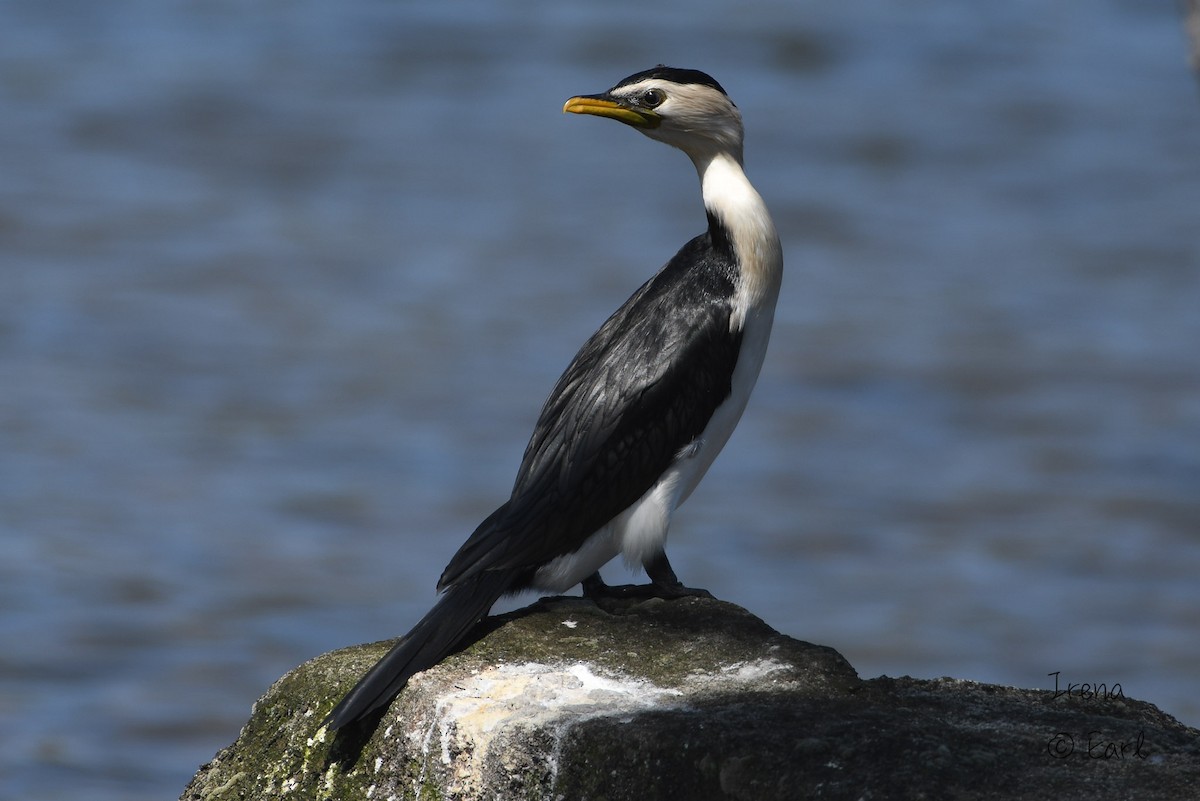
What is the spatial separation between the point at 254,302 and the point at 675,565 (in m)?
4.18

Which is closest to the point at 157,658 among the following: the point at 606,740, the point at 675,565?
the point at 675,565

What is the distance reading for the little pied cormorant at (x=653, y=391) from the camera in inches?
178

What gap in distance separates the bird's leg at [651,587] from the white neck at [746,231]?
0.68 metres

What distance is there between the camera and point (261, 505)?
9.05 metres

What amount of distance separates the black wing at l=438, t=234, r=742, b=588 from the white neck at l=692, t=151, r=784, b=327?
0.05 m

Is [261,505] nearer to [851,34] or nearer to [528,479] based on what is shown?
[528,479]

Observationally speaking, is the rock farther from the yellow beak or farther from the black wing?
the yellow beak

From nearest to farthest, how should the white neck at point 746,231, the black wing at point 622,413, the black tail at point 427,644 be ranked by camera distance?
the black tail at point 427,644
the black wing at point 622,413
the white neck at point 746,231

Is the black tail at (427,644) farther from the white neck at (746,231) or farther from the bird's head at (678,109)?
the bird's head at (678,109)

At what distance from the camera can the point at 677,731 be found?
147 inches

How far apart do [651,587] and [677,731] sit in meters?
0.94

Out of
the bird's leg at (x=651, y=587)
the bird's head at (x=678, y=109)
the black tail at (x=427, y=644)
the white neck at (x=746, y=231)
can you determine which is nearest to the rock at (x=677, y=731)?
the black tail at (x=427, y=644)

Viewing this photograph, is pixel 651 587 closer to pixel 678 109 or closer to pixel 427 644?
pixel 427 644

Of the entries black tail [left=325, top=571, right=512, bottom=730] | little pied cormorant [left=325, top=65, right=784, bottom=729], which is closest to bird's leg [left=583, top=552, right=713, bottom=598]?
little pied cormorant [left=325, top=65, right=784, bottom=729]
